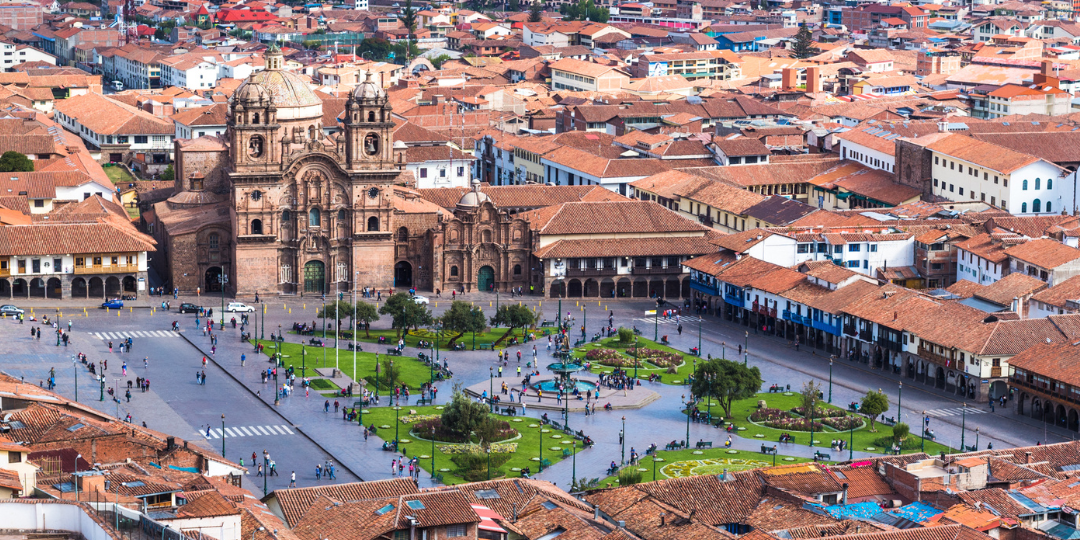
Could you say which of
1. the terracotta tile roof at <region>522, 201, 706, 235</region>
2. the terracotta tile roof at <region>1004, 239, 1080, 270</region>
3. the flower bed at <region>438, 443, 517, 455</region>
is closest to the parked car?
the terracotta tile roof at <region>522, 201, 706, 235</region>

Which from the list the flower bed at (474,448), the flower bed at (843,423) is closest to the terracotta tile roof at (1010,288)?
the flower bed at (843,423)

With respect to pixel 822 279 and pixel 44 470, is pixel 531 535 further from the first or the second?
pixel 822 279

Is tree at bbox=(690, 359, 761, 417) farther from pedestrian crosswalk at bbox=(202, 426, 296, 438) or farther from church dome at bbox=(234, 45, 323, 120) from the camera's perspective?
church dome at bbox=(234, 45, 323, 120)

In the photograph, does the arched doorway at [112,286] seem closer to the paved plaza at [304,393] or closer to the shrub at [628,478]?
the paved plaza at [304,393]

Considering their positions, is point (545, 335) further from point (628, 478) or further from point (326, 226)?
point (628, 478)

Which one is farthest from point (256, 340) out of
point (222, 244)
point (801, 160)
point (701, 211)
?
point (801, 160)

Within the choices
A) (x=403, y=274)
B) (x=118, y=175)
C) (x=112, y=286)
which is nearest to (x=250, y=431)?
(x=112, y=286)
